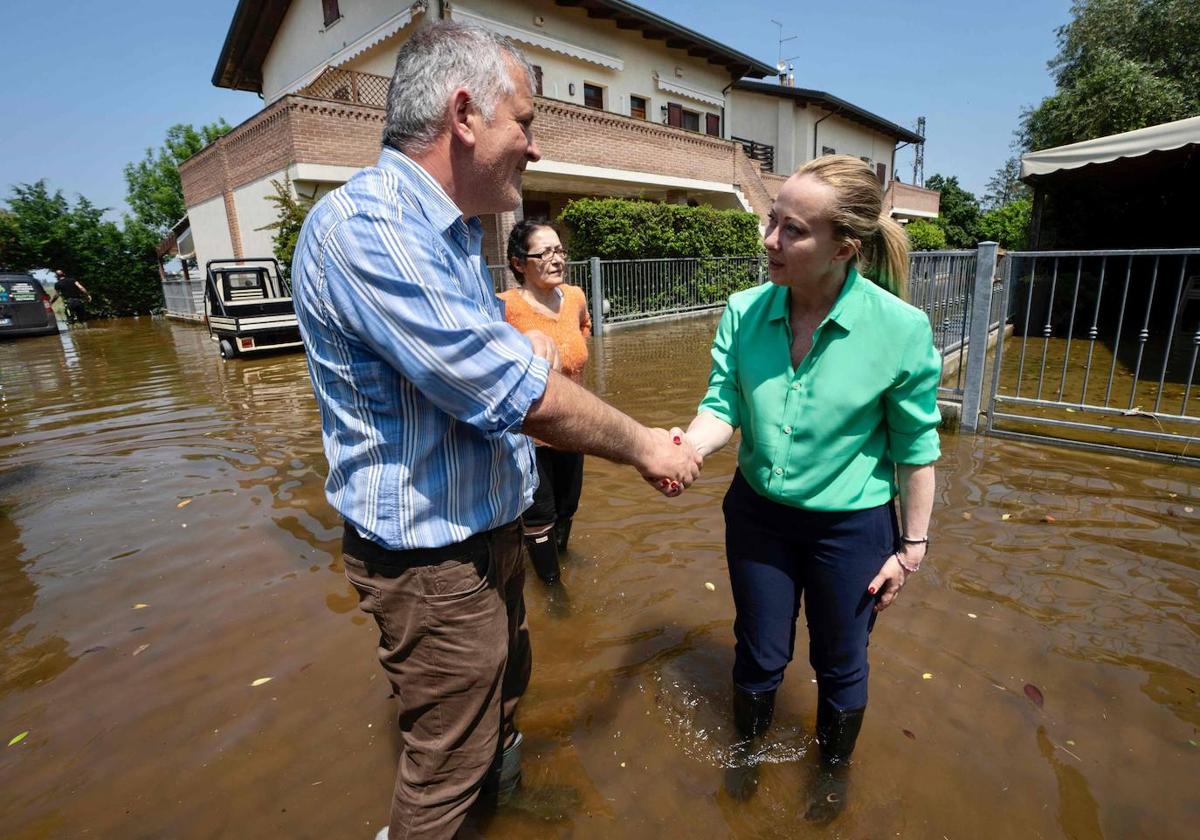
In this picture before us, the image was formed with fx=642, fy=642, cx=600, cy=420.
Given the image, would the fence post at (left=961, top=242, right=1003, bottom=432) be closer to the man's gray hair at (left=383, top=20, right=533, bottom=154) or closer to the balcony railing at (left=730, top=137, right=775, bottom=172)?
the man's gray hair at (left=383, top=20, right=533, bottom=154)

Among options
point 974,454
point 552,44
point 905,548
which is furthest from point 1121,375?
point 552,44

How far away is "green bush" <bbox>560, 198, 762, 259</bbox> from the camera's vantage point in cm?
1628

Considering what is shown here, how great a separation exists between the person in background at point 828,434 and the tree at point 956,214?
42223 mm

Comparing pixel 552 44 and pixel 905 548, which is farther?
pixel 552 44

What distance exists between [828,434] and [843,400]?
0.36ft

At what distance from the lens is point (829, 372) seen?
1.88 metres

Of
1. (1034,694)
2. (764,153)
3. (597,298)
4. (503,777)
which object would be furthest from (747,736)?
(764,153)

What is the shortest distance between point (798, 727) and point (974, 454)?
402 centimetres

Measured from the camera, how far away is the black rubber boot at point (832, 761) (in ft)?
6.99

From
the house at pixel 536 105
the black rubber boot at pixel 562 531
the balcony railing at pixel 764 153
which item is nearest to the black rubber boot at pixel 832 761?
the black rubber boot at pixel 562 531

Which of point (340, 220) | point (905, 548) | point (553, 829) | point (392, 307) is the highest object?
point (340, 220)

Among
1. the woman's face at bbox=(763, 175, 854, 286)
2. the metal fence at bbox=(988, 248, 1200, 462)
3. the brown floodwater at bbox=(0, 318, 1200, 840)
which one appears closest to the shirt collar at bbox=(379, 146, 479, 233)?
the woman's face at bbox=(763, 175, 854, 286)

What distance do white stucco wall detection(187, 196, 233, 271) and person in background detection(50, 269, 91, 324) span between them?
6.02 metres

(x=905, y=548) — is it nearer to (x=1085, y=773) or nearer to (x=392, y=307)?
(x=1085, y=773)
